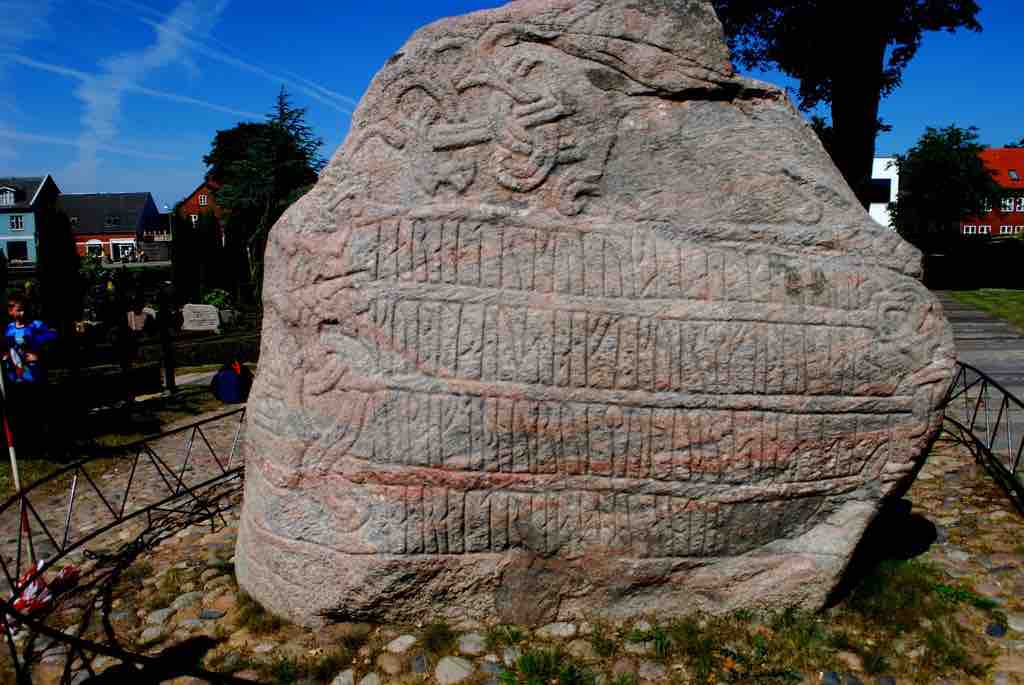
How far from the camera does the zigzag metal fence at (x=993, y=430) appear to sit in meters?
5.30

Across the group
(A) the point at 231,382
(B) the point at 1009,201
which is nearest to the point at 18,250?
(A) the point at 231,382

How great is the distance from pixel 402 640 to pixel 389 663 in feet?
0.56

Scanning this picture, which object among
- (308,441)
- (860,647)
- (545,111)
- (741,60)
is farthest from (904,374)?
(741,60)

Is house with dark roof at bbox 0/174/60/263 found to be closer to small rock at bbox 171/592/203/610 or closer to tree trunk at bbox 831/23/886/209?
tree trunk at bbox 831/23/886/209

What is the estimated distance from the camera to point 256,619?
377 centimetres

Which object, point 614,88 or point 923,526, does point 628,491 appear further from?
point 923,526

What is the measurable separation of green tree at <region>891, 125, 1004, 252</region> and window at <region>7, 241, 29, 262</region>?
151 ft

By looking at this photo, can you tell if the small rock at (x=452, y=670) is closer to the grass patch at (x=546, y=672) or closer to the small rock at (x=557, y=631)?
the grass patch at (x=546, y=672)

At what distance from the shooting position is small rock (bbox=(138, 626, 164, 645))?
370 cm

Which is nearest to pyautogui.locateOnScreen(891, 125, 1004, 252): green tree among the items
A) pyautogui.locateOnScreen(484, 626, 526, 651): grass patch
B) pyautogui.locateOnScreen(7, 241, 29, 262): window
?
pyautogui.locateOnScreen(484, 626, 526, 651): grass patch

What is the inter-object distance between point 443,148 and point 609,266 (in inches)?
35.5

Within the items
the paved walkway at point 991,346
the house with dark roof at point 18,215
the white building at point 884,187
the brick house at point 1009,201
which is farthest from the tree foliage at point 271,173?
the brick house at point 1009,201

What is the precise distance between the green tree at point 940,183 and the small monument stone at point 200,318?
915 inches

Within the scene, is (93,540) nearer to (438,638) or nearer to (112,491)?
(112,491)
